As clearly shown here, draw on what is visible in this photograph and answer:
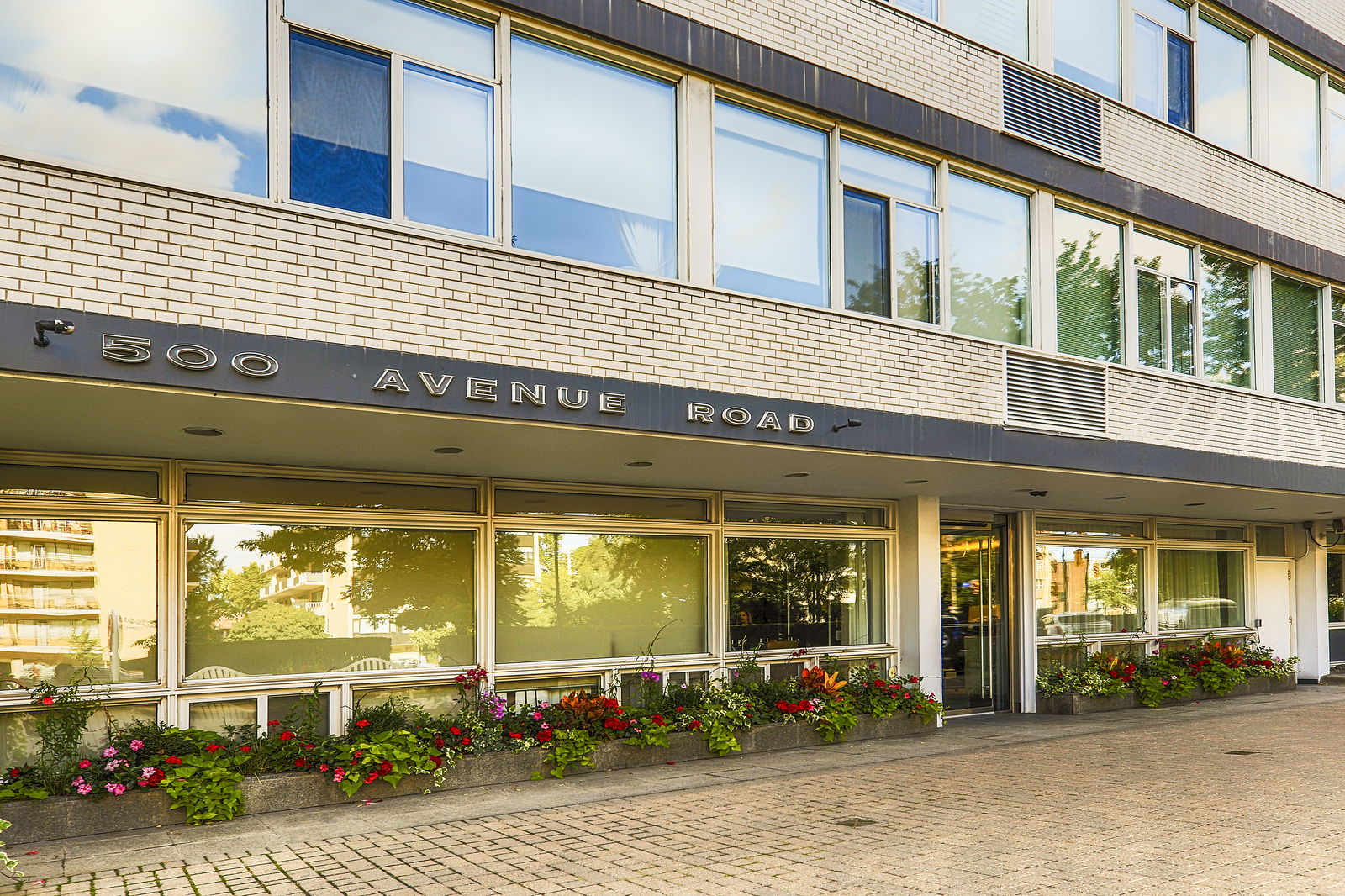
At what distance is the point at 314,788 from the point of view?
826 cm

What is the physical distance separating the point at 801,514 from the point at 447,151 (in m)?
6.16

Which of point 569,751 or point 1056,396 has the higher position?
point 1056,396

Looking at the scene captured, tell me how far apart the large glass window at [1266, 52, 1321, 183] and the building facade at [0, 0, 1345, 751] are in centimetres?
10

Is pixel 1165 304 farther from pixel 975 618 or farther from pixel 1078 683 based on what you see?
pixel 1078 683

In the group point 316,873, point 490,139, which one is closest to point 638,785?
point 316,873

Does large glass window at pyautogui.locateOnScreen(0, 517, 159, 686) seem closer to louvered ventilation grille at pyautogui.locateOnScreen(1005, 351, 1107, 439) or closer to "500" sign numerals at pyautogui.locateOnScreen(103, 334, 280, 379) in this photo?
"500" sign numerals at pyautogui.locateOnScreen(103, 334, 280, 379)

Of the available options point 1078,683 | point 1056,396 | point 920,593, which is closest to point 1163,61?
point 1056,396

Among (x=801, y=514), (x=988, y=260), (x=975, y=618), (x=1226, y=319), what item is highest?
(x=988, y=260)

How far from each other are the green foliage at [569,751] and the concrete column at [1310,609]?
14542 mm

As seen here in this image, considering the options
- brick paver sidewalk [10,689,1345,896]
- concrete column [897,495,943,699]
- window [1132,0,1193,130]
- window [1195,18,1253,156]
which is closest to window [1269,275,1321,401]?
window [1195,18,1253,156]

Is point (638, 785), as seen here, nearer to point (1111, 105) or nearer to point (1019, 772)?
point (1019, 772)

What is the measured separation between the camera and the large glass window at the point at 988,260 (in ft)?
36.9

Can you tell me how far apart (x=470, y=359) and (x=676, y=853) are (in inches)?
137

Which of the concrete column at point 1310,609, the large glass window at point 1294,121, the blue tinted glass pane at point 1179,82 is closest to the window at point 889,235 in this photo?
the blue tinted glass pane at point 1179,82
